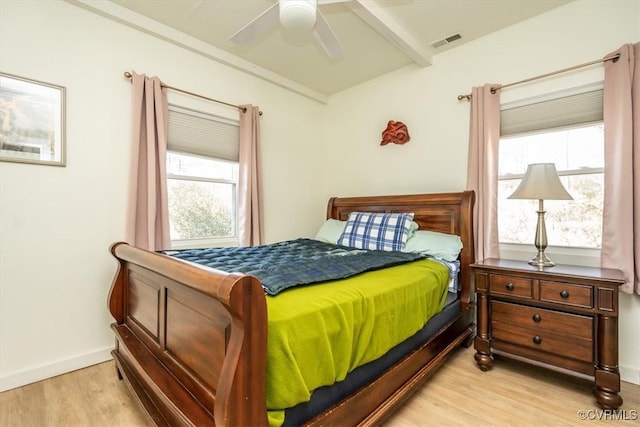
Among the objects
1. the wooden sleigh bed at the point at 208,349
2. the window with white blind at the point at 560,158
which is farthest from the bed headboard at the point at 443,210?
the window with white blind at the point at 560,158

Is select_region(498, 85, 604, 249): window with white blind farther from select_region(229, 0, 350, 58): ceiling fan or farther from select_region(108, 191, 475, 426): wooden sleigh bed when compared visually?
select_region(229, 0, 350, 58): ceiling fan

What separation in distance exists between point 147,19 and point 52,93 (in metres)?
0.99

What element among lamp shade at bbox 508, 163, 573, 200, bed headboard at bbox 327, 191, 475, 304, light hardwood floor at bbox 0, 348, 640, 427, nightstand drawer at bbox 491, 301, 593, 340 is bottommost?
light hardwood floor at bbox 0, 348, 640, 427

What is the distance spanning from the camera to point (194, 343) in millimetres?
1266

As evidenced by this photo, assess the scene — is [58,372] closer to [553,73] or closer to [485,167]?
[485,167]

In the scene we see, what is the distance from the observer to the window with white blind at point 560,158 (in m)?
2.32

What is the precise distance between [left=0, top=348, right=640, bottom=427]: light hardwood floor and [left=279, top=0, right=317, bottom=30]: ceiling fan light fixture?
227 cm

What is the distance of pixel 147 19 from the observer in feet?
8.54

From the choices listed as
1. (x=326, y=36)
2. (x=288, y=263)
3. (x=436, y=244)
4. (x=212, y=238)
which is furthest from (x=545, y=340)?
(x=212, y=238)

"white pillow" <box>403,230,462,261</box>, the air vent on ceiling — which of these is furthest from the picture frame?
the air vent on ceiling

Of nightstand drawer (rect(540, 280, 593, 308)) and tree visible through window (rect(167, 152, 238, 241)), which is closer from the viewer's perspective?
nightstand drawer (rect(540, 280, 593, 308))

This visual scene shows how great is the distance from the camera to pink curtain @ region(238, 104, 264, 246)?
3.20 metres

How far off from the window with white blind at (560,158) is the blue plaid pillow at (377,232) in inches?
35.5

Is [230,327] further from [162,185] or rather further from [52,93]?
[52,93]
